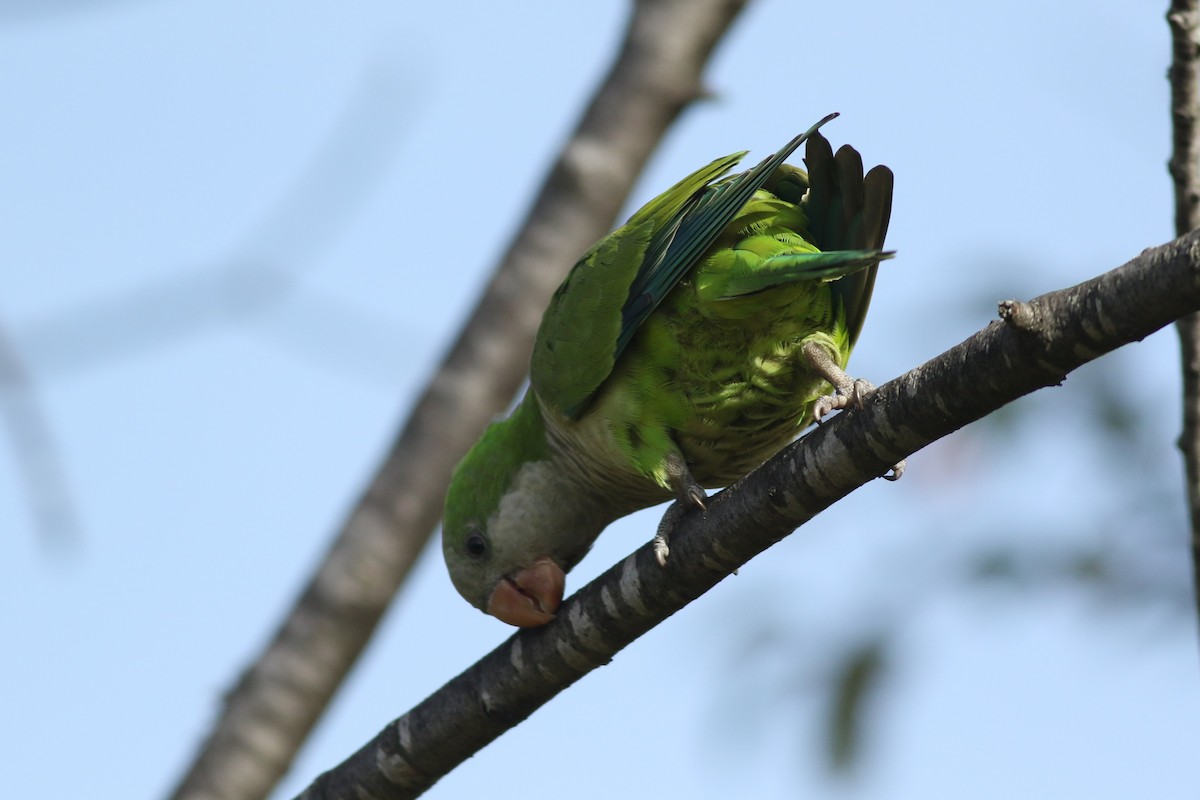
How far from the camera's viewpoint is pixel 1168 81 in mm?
3117

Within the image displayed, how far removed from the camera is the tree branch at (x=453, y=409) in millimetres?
4895

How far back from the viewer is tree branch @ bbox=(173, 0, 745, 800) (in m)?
4.89

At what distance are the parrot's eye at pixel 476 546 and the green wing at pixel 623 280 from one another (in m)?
0.64

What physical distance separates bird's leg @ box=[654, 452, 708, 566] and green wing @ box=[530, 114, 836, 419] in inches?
15.5

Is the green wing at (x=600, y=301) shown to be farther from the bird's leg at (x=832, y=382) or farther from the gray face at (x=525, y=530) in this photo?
the bird's leg at (x=832, y=382)

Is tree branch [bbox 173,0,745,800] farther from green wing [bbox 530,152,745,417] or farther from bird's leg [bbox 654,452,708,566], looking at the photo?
bird's leg [bbox 654,452,708,566]

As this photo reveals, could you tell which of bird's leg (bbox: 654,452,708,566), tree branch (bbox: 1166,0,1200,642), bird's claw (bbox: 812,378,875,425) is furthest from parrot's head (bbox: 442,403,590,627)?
tree branch (bbox: 1166,0,1200,642)

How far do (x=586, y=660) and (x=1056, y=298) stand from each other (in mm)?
1608

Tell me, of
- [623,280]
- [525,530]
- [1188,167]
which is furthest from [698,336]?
[1188,167]

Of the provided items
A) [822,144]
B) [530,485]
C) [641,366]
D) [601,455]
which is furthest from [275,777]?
[822,144]

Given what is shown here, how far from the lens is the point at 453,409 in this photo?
527 cm

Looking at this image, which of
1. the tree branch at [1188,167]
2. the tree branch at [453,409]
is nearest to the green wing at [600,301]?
the tree branch at [453,409]

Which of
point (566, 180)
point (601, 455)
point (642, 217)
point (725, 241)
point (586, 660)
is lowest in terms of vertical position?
point (586, 660)

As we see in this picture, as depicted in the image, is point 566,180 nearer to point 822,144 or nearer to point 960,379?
point 822,144
